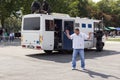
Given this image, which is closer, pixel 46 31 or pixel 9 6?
pixel 46 31

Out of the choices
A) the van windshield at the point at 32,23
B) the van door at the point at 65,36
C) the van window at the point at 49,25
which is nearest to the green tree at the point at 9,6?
the van door at the point at 65,36

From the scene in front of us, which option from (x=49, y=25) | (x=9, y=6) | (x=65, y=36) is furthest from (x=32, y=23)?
(x=9, y=6)

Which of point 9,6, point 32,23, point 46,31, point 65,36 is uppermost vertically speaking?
point 9,6

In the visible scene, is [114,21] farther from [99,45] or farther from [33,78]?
[33,78]

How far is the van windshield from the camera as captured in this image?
19.9 metres

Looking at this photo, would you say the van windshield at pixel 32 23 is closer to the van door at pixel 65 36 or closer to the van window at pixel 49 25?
the van window at pixel 49 25

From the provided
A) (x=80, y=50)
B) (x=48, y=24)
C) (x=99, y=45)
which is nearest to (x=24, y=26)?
(x=48, y=24)

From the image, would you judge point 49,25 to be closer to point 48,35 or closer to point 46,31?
point 46,31

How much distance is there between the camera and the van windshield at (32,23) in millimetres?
19891

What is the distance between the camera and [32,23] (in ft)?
66.5

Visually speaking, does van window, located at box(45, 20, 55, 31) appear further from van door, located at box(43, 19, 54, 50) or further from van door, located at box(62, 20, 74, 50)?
van door, located at box(62, 20, 74, 50)

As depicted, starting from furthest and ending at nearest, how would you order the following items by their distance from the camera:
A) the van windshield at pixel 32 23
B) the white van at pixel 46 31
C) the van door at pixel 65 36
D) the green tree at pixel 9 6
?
the green tree at pixel 9 6 < the van door at pixel 65 36 < the van windshield at pixel 32 23 < the white van at pixel 46 31

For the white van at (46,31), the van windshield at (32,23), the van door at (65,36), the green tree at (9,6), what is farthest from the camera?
the green tree at (9,6)

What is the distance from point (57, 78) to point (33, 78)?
82cm
